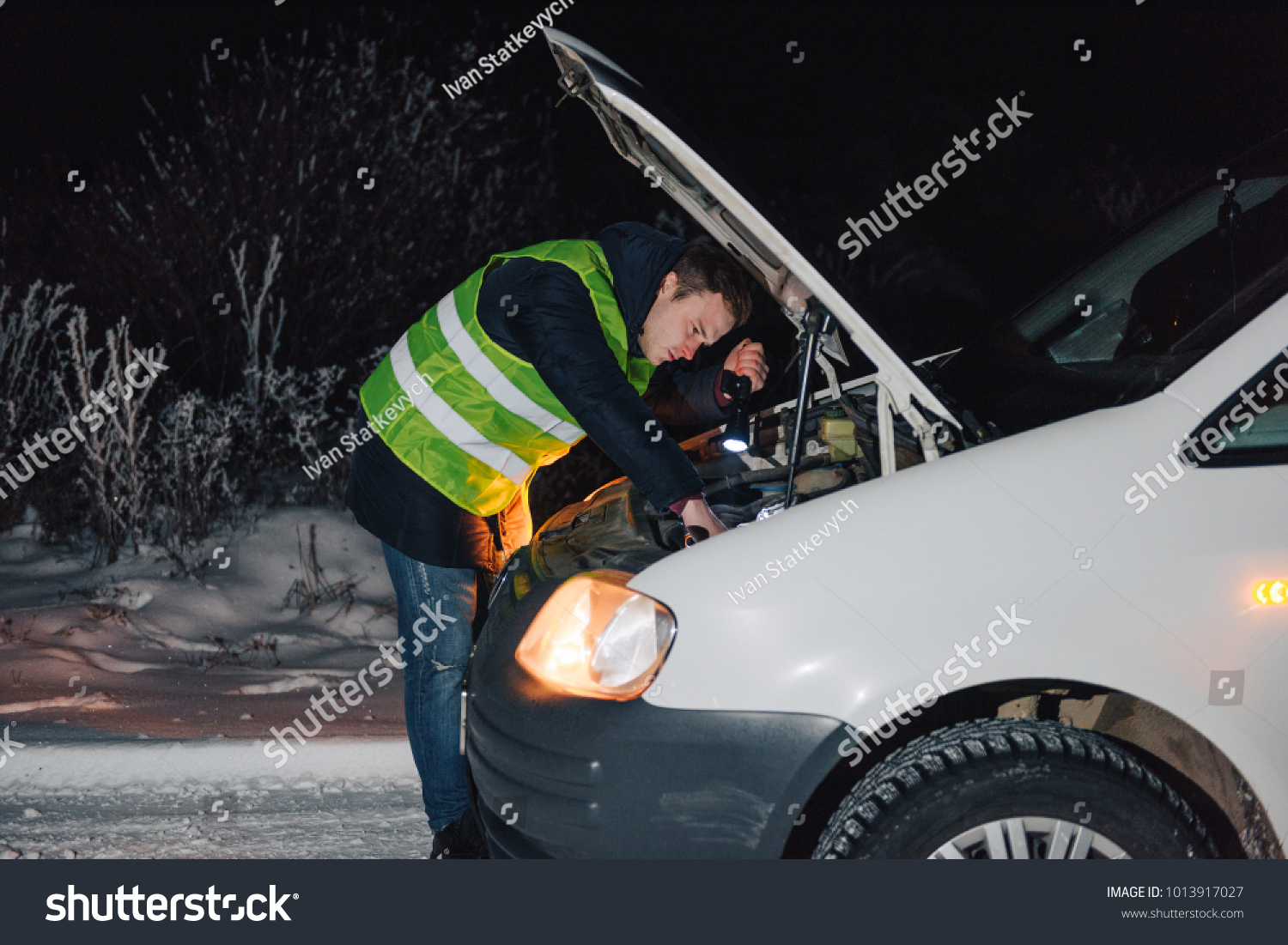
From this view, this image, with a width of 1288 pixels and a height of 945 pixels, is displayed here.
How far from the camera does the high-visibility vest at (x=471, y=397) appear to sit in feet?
8.29

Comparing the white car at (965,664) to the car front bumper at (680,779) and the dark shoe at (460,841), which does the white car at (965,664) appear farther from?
the dark shoe at (460,841)

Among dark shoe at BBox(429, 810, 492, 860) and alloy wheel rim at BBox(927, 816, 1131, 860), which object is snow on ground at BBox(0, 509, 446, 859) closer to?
dark shoe at BBox(429, 810, 492, 860)

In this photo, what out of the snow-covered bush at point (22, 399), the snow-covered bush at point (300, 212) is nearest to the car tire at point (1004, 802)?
the snow-covered bush at point (22, 399)

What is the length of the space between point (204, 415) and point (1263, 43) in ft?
54.1

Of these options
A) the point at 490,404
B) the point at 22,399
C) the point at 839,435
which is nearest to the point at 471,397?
the point at 490,404

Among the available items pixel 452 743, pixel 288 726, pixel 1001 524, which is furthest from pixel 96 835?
pixel 1001 524

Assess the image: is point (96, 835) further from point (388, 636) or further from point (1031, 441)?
point (1031, 441)

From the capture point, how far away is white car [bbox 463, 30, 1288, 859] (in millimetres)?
1821

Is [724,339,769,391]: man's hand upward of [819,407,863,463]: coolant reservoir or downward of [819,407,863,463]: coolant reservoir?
upward

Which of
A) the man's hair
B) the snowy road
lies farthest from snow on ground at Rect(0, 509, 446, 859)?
the man's hair

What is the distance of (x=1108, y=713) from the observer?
78.6 inches

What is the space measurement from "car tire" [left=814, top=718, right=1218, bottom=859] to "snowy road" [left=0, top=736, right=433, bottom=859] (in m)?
1.51

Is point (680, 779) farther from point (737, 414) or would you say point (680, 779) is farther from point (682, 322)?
point (737, 414)

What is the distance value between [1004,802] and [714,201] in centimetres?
145
